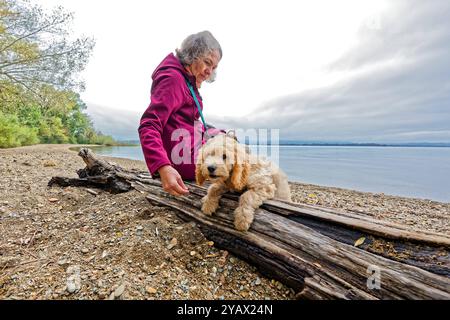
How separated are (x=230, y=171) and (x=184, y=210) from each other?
3.13ft

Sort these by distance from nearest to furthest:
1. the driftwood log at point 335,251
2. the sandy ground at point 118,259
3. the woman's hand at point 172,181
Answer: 1. the driftwood log at point 335,251
2. the sandy ground at point 118,259
3. the woman's hand at point 172,181

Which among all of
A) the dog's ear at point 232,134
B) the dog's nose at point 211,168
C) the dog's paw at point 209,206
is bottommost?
the dog's paw at point 209,206

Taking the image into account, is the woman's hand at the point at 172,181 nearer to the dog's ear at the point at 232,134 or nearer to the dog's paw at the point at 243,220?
the dog's paw at the point at 243,220

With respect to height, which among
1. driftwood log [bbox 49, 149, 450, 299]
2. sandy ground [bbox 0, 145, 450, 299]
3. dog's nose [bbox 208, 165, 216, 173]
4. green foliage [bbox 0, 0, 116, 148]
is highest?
green foliage [bbox 0, 0, 116, 148]

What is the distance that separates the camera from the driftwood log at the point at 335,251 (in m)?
1.88

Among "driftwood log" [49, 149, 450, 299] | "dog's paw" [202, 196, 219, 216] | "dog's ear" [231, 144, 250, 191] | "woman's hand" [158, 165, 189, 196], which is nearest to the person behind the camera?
"driftwood log" [49, 149, 450, 299]

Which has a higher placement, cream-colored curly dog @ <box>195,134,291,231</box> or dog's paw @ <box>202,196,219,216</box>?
cream-colored curly dog @ <box>195,134,291,231</box>

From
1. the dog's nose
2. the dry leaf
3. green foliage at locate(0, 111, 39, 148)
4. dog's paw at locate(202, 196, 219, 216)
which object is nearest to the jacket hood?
the dog's nose

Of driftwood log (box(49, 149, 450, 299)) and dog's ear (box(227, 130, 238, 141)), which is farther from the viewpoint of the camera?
dog's ear (box(227, 130, 238, 141))

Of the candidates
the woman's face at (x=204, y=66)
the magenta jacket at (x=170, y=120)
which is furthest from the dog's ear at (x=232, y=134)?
the woman's face at (x=204, y=66)

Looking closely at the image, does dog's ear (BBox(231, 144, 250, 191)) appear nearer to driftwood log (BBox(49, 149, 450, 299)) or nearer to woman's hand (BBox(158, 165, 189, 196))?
driftwood log (BBox(49, 149, 450, 299))

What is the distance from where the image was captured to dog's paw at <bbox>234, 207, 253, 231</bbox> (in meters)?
2.70

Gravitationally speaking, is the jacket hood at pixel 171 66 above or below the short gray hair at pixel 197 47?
below

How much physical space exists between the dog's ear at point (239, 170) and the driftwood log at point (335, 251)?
0.23 metres
